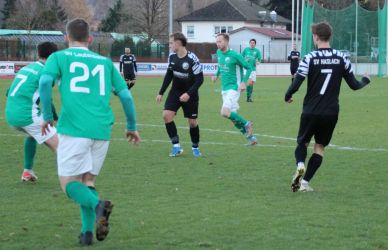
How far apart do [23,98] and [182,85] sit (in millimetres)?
3624

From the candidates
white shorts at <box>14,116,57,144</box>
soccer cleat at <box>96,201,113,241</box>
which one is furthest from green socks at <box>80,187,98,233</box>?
white shorts at <box>14,116,57,144</box>

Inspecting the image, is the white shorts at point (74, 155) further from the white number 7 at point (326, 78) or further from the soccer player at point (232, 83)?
the soccer player at point (232, 83)

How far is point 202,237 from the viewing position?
654 centimetres

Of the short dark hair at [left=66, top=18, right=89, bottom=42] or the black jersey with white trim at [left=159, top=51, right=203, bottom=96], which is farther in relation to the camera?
the black jersey with white trim at [left=159, top=51, right=203, bottom=96]

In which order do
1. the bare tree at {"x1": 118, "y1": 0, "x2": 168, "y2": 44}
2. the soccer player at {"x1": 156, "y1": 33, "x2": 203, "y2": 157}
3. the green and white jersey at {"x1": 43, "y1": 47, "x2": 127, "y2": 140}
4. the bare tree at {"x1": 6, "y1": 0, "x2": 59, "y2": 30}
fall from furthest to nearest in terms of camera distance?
1. the bare tree at {"x1": 118, "y1": 0, "x2": 168, "y2": 44}
2. the bare tree at {"x1": 6, "y1": 0, "x2": 59, "y2": 30}
3. the soccer player at {"x1": 156, "y1": 33, "x2": 203, "y2": 157}
4. the green and white jersey at {"x1": 43, "y1": 47, "x2": 127, "y2": 140}

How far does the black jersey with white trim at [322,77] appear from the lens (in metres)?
8.37

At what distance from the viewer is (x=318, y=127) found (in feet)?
27.9

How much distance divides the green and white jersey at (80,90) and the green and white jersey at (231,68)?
7.15 metres

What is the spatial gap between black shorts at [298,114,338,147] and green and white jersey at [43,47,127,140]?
3106 mm

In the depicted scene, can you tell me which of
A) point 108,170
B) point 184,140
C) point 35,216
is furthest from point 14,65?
point 35,216

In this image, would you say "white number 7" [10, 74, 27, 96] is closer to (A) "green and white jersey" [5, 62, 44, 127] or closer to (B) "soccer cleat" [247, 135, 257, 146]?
(A) "green and white jersey" [5, 62, 44, 127]

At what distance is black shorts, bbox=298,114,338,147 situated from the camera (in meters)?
8.42

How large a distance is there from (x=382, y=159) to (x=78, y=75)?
22.1 ft

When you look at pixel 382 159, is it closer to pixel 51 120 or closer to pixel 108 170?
pixel 108 170
